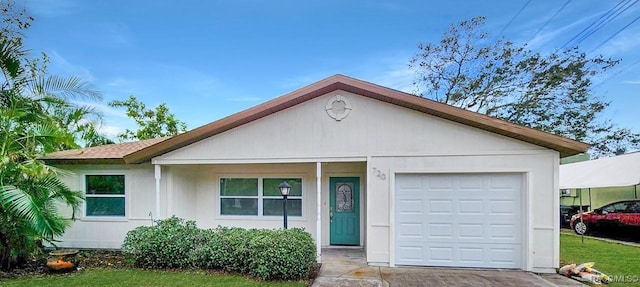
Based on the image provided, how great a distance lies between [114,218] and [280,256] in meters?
5.82

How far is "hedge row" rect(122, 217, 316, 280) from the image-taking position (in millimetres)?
6516

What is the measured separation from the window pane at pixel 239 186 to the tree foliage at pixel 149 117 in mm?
17478

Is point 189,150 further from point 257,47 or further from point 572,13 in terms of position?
point 572,13

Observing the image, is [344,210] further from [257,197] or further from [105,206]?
[105,206]

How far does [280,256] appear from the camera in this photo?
254 inches

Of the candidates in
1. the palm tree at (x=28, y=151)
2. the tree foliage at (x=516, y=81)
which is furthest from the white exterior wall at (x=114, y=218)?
the tree foliage at (x=516, y=81)

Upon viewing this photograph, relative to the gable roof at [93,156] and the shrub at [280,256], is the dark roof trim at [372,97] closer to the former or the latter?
the gable roof at [93,156]

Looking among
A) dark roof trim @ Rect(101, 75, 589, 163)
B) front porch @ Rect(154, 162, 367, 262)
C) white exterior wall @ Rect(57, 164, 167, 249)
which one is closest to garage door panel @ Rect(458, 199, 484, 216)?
dark roof trim @ Rect(101, 75, 589, 163)

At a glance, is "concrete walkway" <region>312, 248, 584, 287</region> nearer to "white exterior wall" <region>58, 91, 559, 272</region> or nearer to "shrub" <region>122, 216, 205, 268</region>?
"white exterior wall" <region>58, 91, 559, 272</region>

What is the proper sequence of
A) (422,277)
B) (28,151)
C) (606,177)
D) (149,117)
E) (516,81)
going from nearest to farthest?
1. (422,277)
2. (28,151)
3. (606,177)
4. (516,81)
5. (149,117)

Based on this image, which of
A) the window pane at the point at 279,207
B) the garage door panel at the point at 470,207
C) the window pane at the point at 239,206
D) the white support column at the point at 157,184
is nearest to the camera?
the garage door panel at the point at 470,207

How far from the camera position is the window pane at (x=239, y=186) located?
10250 mm

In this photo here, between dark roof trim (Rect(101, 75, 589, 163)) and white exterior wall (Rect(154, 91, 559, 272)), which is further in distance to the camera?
white exterior wall (Rect(154, 91, 559, 272))

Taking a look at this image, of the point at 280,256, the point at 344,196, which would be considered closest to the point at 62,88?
the point at 280,256
